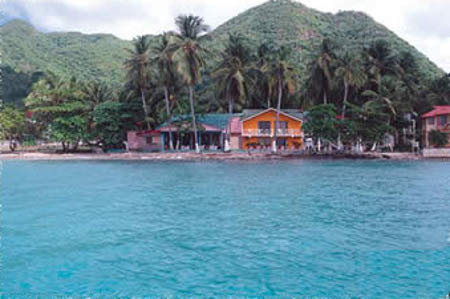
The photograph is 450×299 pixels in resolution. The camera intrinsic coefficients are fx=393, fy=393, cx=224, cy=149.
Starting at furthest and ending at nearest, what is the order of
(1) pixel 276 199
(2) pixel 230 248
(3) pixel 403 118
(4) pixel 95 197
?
1. (3) pixel 403 118
2. (4) pixel 95 197
3. (1) pixel 276 199
4. (2) pixel 230 248

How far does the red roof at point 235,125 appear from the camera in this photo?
44.6 meters

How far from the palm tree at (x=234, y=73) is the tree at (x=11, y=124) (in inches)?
994

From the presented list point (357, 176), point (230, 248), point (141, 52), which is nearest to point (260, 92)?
point (141, 52)

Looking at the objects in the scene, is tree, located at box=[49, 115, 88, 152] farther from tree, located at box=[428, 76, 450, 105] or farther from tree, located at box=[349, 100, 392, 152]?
tree, located at box=[428, 76, 450, 105]

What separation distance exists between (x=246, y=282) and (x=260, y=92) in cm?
4692

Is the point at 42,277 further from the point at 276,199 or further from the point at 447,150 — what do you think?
the point at 447,150

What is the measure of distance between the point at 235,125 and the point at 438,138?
21.6 meters

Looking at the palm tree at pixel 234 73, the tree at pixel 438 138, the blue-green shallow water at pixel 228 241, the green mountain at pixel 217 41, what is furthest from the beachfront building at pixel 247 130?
the green mountain at pixel 217 41

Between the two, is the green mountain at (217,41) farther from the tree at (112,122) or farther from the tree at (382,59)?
the tree at (112,122)

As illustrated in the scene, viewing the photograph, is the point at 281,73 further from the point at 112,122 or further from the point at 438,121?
the point at 112,122

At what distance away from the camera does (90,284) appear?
25.7 ft

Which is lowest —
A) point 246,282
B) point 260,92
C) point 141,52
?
point 246,282

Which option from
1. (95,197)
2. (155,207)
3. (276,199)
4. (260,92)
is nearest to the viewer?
(155,207)

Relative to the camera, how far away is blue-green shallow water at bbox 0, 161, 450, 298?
7.79m
